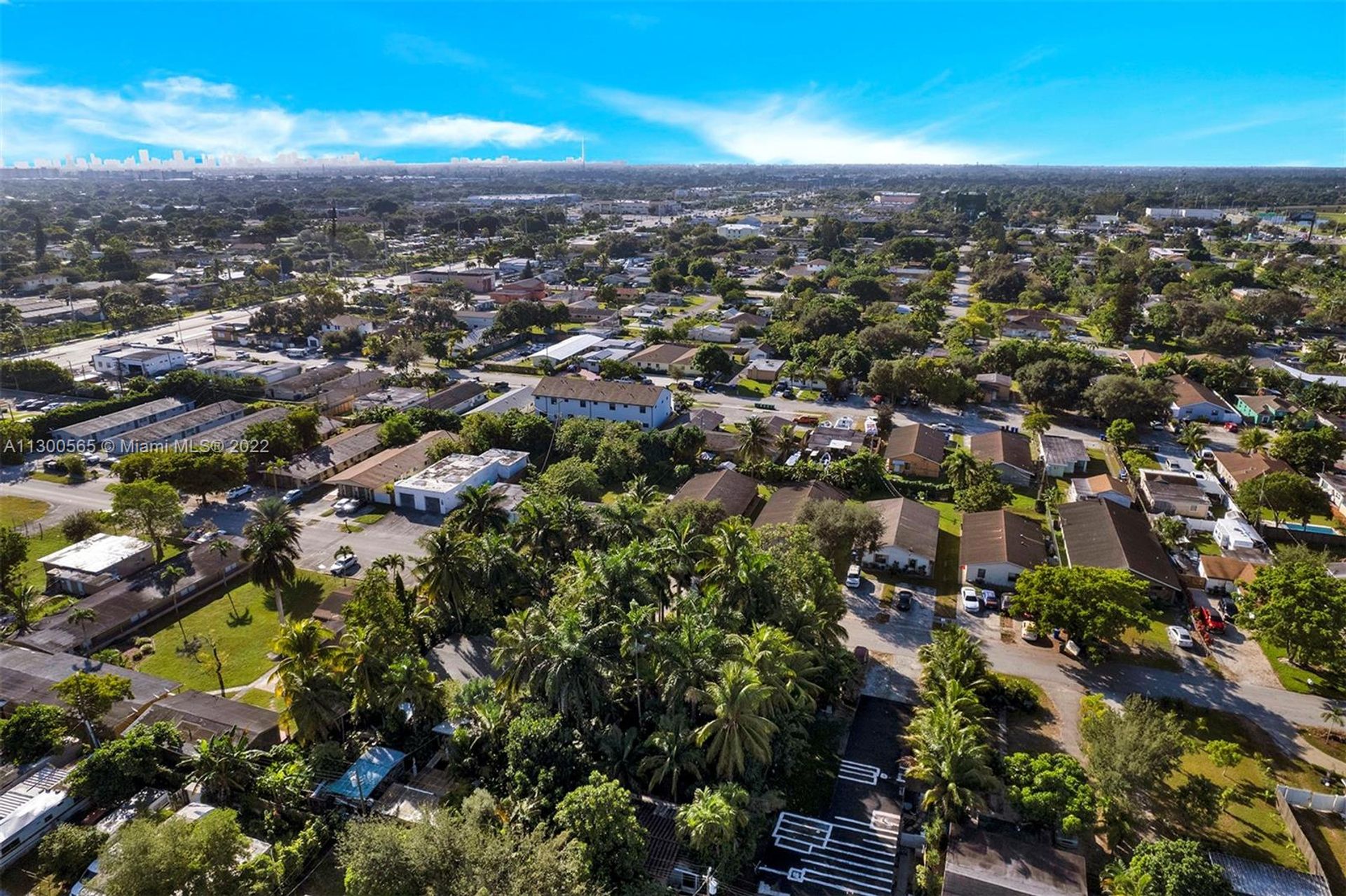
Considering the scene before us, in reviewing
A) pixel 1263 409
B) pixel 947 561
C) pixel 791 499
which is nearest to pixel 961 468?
pixel 947 561

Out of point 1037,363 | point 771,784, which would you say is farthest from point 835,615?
point 1037,363

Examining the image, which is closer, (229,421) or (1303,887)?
(1303,887)

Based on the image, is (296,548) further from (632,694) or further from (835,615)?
(835,615)

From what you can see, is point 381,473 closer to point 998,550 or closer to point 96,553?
point 96,553

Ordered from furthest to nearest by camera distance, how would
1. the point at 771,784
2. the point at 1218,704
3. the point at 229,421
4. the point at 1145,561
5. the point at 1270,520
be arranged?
the point at 229,421 → the point at 1270,520 → the point at 1145,561 → the point at 1218,704 → the point at 771,784

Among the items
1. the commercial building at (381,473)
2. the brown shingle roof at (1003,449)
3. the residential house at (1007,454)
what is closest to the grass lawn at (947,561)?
the residential house at (1007,454)

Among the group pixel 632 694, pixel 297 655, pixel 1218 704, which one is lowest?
pixel 1218 704

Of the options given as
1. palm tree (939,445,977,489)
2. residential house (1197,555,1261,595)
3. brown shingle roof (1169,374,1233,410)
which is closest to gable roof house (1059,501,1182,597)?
residential house (1197,555,1261,595)
